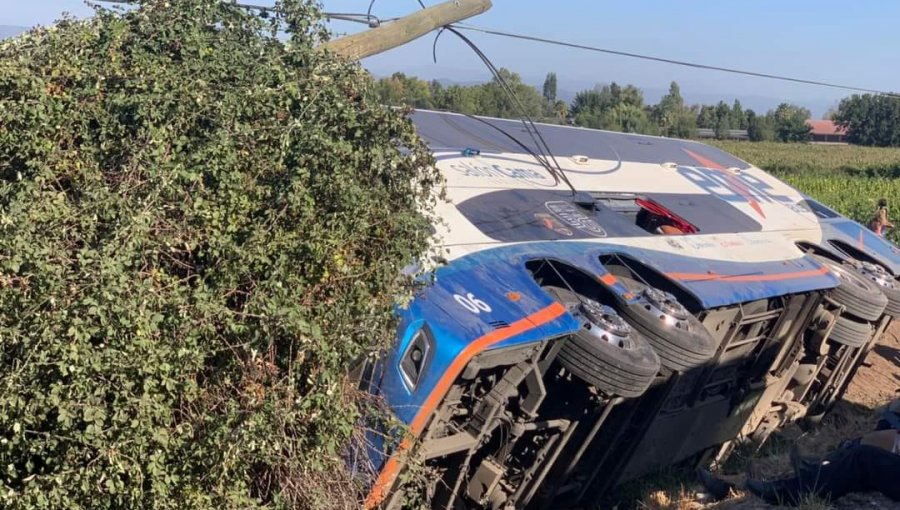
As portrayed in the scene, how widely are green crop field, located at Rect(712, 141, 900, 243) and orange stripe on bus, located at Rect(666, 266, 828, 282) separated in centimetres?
1708

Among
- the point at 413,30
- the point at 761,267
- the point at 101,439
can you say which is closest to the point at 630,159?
the point at 761,267

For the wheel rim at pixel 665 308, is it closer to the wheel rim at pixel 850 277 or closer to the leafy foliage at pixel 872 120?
the wheel rim at pixel 850 277

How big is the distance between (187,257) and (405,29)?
11.9 feet

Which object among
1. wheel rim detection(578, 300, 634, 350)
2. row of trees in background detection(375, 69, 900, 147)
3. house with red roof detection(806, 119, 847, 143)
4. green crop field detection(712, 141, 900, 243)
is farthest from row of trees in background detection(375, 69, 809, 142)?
green crop field detection(712, 141, 900, 243)

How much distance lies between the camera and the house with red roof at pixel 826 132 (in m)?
97.6

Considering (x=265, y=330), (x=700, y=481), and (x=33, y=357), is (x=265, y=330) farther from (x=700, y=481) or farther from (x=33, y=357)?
(x=700, y=481)

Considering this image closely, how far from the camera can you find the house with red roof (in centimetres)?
9757

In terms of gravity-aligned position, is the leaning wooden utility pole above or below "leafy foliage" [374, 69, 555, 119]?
above

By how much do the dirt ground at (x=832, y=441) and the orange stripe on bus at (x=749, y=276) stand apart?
1633 millimetres

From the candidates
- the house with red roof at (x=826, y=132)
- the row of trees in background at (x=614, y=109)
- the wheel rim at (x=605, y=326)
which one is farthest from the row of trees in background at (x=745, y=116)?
the wheel rim at (x=605, y=326)

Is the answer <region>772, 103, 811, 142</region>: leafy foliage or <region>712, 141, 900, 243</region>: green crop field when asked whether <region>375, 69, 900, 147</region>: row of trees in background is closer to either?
<region>772, 103, 811, 142</region>: leafy foliage

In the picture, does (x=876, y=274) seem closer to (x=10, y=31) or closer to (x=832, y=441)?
(x=832, y=441)

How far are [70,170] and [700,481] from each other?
5.69 metres

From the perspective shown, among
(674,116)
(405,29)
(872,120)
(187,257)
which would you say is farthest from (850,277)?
(872,120)
